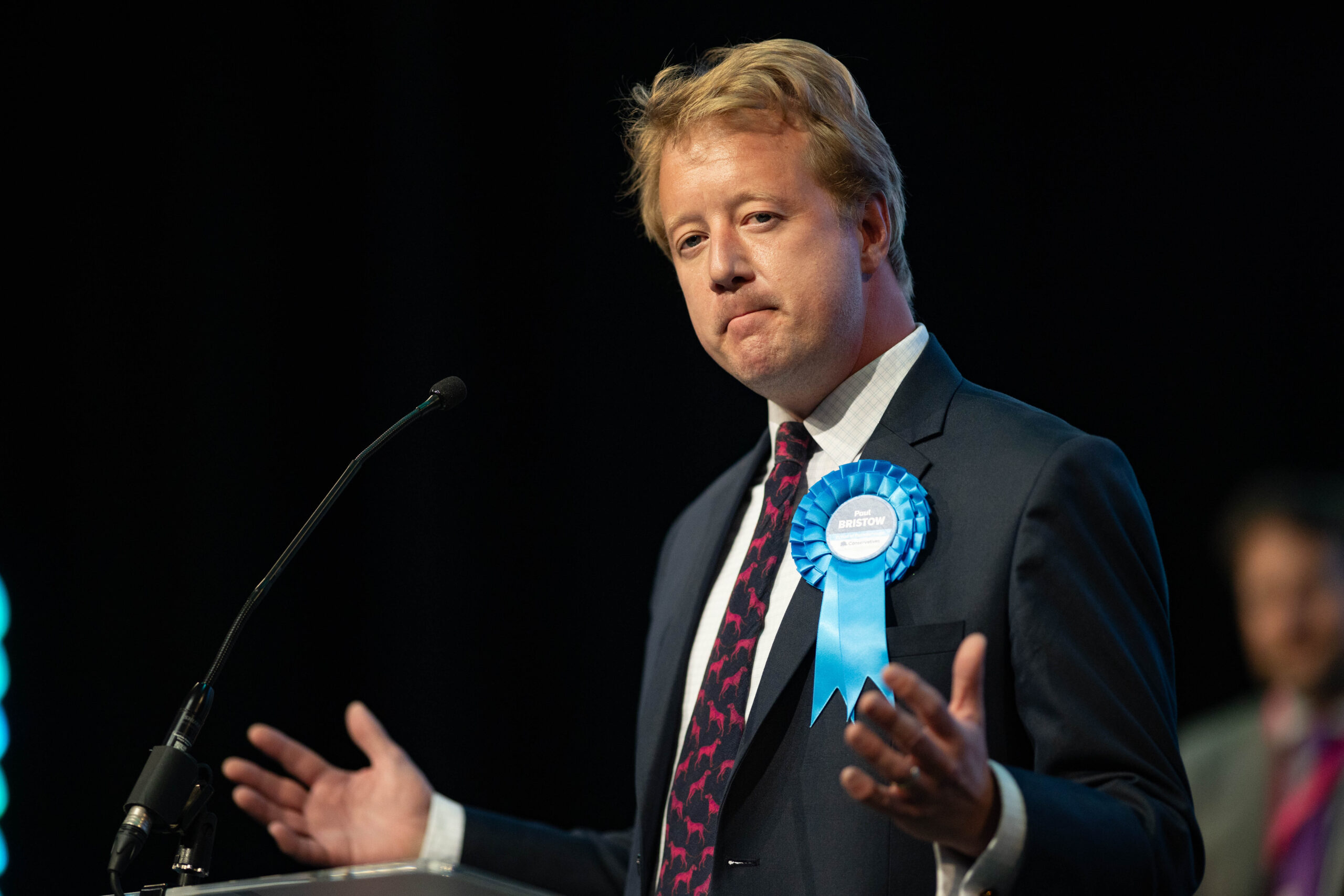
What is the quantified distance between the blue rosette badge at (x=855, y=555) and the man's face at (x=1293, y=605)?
85.4 inches

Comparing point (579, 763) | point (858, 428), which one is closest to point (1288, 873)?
point (579, 763)

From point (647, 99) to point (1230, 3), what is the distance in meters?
2.17

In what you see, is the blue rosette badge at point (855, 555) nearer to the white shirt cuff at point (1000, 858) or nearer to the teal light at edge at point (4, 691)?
the white shirt cuff at point (1000, 858)

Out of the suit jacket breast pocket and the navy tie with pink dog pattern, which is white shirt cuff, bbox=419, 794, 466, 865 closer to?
the navy tie with pink dog pattern

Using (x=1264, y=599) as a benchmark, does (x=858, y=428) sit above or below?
above

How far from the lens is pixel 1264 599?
3.31 m

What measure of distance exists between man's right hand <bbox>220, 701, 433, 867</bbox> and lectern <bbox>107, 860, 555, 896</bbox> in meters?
0.41

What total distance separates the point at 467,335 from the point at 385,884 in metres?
2.60

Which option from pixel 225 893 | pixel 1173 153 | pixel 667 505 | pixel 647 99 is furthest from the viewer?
pixel 667 505

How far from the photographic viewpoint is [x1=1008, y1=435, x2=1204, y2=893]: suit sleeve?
1290 mm

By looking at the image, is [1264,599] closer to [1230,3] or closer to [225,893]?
[1230,3]

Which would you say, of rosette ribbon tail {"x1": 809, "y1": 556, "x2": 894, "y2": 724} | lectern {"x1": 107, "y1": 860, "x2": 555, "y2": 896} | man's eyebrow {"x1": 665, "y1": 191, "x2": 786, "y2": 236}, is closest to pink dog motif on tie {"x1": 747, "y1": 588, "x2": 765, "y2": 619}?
rosette ribbon tail {"x1": 809, "y1": 556, "x2": 894, "y2": 724}

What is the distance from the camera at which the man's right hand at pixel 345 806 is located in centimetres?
149

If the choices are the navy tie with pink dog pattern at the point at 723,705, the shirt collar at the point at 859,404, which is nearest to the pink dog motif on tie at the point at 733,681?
the navy tie with pink dog pattern at the point at 723,705
